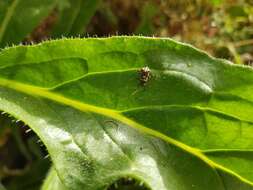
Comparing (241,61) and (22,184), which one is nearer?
(22,184)

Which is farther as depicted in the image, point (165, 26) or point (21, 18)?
point (165, 26)

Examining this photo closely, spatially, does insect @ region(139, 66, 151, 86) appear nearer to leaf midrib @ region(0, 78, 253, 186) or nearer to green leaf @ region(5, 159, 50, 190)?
leaf midrib @ region(0, 78, 253, 186)

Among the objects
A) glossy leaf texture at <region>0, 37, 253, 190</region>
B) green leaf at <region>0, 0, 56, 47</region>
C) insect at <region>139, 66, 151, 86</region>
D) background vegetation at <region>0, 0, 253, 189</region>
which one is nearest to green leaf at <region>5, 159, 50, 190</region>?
background vegetation at <region>0, 0, 253, 189</region>

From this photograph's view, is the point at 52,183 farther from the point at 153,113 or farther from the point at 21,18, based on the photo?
the point at 21,18

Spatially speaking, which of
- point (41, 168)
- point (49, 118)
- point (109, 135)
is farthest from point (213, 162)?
point (41, 168)

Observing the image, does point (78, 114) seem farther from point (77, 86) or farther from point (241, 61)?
point (241, 61)

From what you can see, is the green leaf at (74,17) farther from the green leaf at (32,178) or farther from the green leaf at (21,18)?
the green leaf at (32,178)

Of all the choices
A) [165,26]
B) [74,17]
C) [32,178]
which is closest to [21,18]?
[74,17]
